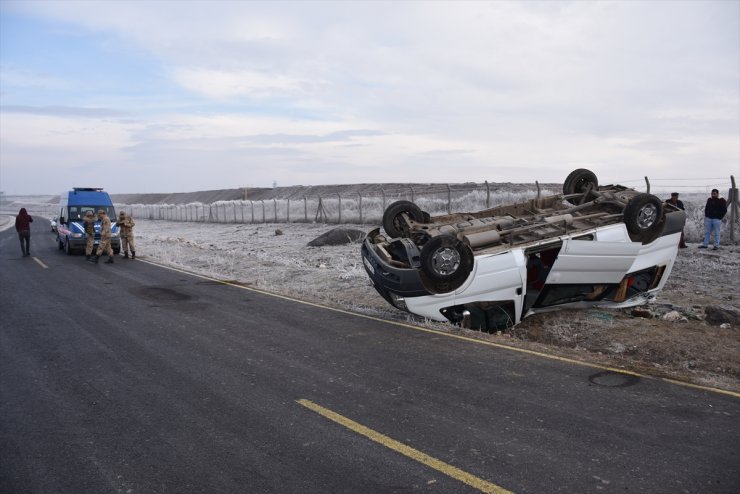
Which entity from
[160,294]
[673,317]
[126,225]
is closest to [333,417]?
[673,317]

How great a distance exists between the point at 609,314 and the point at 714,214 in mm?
8667

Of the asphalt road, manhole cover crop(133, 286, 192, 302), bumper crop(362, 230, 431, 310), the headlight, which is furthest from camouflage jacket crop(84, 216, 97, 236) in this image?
the headlight

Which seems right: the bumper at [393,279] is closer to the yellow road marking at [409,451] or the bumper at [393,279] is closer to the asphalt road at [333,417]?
the asphalt road at [333,417]

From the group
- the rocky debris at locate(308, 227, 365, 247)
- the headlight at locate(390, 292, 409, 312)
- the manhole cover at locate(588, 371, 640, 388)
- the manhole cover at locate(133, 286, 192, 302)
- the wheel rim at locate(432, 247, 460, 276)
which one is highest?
the wheel rim at locate(432, 247, 460, 276)

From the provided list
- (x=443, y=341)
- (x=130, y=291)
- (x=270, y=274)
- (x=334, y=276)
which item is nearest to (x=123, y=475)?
(x=443, y=341)

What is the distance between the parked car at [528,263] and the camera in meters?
8.02

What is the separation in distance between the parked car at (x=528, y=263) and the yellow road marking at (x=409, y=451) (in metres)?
Answer: 3.20

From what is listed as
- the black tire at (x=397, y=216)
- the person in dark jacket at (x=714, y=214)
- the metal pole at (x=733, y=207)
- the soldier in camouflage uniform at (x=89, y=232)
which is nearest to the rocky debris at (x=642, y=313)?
the black tire at (x=397, y=216)

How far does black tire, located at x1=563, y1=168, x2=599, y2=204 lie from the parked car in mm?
1550

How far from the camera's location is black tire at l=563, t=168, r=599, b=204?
1115 centimetres

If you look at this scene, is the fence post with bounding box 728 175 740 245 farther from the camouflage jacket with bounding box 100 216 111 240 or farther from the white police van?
the white police van

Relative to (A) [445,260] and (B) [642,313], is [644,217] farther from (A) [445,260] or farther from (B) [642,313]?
(A) [445,260]

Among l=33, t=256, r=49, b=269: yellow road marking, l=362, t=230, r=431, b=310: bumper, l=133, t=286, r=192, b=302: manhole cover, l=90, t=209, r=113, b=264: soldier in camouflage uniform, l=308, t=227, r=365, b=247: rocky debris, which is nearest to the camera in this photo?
l=362, t=230, r=431, b=310: bumper

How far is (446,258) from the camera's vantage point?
25.8ft
